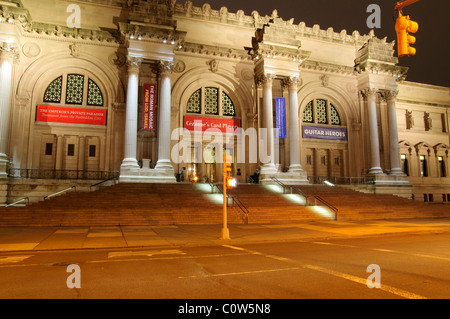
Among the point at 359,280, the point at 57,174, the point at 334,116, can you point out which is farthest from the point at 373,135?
the point at 359,280

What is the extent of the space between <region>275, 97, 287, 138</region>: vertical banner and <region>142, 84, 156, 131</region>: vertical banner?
10.9 m

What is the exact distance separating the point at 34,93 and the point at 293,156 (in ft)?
71.6

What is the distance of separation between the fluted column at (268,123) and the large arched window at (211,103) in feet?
13.0

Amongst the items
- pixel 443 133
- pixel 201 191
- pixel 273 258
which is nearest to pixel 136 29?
pixel 201 191

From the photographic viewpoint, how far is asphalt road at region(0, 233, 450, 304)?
5570 mm

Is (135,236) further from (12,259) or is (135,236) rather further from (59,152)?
(59,152)

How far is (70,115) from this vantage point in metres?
27.5

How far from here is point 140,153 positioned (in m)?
28.7

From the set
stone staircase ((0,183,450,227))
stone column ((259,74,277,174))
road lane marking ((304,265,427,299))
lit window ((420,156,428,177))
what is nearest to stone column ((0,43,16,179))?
stone staircase ((0,183,450,227))

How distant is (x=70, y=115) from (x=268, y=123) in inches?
641

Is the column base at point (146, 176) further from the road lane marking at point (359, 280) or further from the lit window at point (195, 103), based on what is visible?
the road lane marking at point (359, 280)

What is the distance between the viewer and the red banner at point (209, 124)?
30.5 m

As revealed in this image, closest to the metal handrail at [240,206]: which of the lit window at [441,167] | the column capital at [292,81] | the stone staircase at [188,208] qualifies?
the stone staircase at [188,208]

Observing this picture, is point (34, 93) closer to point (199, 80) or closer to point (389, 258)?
point (199, 80)
